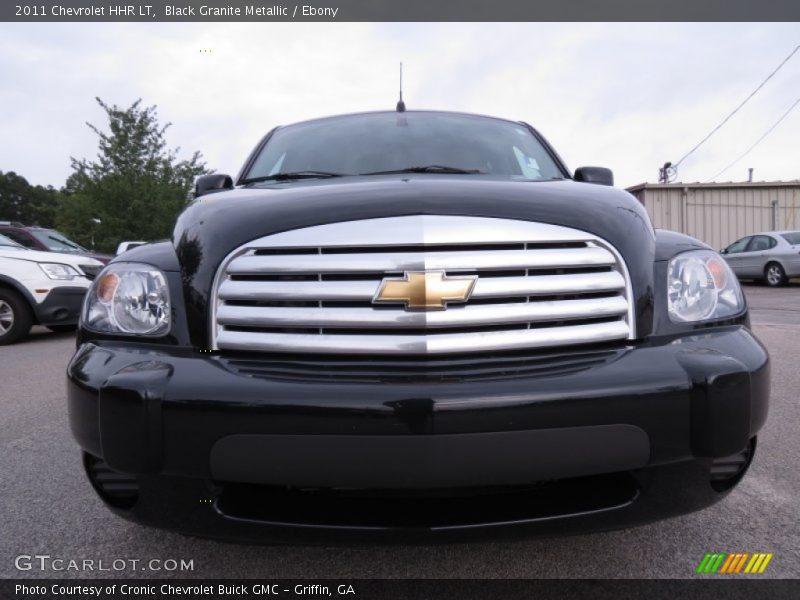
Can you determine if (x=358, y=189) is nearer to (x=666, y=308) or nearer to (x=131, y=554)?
(x=666, y=308)

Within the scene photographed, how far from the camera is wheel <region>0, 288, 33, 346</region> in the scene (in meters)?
6.38

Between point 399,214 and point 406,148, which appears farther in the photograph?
point 406,148

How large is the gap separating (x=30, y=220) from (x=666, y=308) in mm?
88282

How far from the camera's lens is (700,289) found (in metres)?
1.67

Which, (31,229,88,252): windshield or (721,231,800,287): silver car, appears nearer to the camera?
(31,229,88,252): windshield

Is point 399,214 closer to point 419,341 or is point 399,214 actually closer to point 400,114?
point 419,341

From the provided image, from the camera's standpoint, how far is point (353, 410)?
132cm

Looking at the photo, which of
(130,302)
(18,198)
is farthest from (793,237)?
(18,198)

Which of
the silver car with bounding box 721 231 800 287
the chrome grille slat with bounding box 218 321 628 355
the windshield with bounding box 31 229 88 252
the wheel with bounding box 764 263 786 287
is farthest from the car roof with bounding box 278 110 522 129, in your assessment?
the wheel with bounding box 764 263 786 287

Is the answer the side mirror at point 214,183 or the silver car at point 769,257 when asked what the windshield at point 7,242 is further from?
the silver car at point 769,257

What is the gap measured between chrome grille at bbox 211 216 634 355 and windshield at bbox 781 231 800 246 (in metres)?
14.6

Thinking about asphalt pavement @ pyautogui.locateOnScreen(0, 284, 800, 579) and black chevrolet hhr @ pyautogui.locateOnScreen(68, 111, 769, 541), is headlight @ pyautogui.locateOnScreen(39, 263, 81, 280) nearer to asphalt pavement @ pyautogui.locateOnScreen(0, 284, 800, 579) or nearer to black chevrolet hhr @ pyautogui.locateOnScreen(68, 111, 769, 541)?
asphalt pavement @ pyautogui.locateOnScreen(0, 284, 800, 579)

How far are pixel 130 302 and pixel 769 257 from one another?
15.2 meters

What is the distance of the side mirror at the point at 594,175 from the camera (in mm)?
2570
